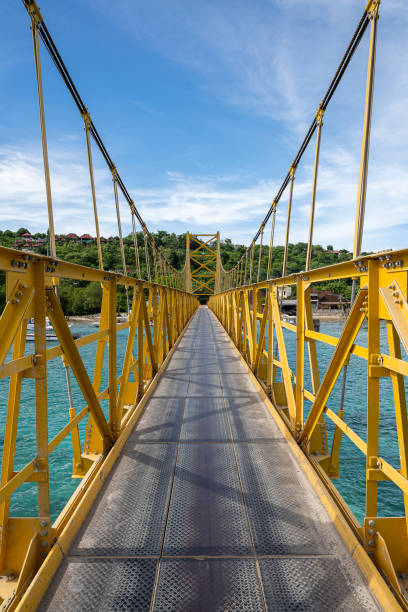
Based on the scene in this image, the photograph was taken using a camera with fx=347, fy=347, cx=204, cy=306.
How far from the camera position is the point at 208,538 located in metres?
1.63

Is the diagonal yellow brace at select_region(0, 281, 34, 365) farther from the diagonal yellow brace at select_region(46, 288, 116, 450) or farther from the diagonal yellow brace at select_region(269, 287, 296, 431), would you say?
the diagonal yellow brace at select_region(269, 287, 296, 431)

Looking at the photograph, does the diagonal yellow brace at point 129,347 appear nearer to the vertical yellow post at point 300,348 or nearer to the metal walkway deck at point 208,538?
the metal walkway deck at point 208,538

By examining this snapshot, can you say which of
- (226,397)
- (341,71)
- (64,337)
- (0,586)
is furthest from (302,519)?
(341,71)

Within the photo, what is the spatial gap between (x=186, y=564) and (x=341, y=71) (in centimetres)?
403

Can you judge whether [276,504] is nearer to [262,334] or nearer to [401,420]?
[401,420]

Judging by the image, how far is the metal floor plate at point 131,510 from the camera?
159 cm

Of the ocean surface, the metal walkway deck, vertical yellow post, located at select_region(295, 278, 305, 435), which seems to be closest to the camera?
the metal walkway deck

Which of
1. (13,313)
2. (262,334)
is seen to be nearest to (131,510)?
(13,313)

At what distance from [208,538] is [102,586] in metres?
0.49

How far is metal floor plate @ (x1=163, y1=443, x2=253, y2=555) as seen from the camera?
159 cm

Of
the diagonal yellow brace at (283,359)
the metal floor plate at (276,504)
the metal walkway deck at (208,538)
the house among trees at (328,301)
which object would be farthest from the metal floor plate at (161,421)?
the house among trees at (328,301)

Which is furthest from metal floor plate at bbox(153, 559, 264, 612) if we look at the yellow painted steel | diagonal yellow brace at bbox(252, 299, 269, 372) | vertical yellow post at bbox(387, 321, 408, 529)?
the yellow painted steel

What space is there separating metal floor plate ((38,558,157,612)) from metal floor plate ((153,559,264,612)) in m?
0.06

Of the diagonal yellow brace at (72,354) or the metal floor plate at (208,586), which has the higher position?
the diagonal yellow brace at (72,354)
